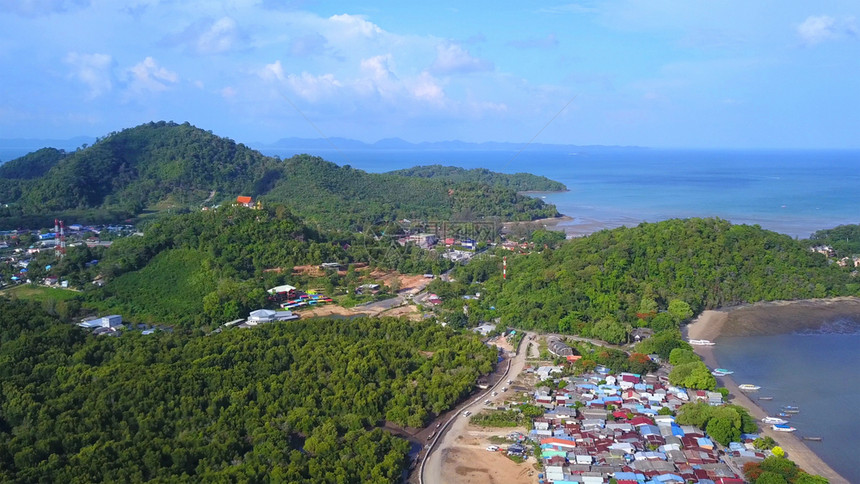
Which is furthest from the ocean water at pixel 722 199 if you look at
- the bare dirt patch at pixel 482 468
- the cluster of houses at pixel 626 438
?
the bare dirt patch at pixel 482 468

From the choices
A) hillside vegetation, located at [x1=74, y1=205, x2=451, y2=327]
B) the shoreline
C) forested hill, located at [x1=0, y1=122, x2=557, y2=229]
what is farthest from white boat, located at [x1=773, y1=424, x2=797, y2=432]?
forested hill, located at [x1=0, y1=122, x2=557, y2=229]

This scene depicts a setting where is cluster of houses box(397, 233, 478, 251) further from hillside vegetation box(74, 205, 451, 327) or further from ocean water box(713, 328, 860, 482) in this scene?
ocean water box(713, 328, 860, 482)

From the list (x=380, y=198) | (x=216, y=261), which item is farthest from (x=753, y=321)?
(x=380, y=198)

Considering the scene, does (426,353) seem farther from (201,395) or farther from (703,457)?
(703,457)

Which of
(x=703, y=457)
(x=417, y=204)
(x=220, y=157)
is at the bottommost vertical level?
(x=703, y=457)

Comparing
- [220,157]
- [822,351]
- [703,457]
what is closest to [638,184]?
[220,157]

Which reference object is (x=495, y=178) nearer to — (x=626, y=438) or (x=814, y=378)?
(x=814, y=378)
